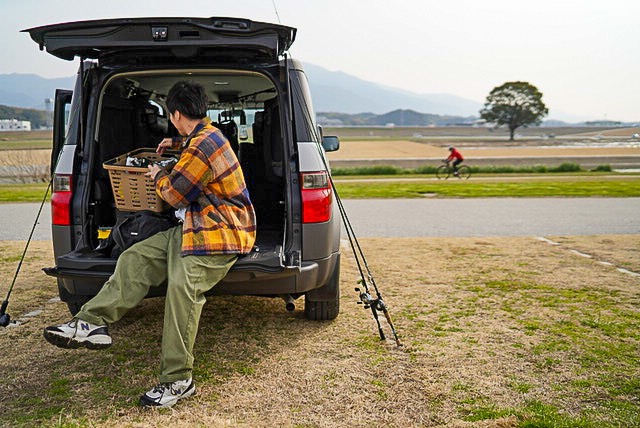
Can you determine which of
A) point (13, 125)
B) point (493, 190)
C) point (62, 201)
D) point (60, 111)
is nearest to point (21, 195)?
point (60, 111)

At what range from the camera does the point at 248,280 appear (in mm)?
4164

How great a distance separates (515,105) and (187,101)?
105249 millimetres

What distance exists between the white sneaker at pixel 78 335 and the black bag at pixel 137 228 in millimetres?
695

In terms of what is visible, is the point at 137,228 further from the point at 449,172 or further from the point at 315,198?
the point at 449,172

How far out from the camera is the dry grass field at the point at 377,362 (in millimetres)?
3582

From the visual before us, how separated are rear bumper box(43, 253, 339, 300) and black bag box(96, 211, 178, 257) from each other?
7.7 inches

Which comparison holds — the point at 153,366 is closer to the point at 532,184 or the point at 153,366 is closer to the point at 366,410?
the point at 366,410

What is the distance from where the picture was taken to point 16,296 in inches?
250

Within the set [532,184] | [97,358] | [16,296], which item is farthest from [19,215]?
[532,184]

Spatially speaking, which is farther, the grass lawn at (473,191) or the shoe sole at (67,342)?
the grass lawn at (473,191)

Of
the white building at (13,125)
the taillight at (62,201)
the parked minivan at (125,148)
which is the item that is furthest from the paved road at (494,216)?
the white building at (13,125)

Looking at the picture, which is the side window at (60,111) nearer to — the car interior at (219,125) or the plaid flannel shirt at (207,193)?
the car interior at (219,125)

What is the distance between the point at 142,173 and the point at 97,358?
1.29 meters

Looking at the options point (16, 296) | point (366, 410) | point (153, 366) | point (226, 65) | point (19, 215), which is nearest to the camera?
point (366, 410)
